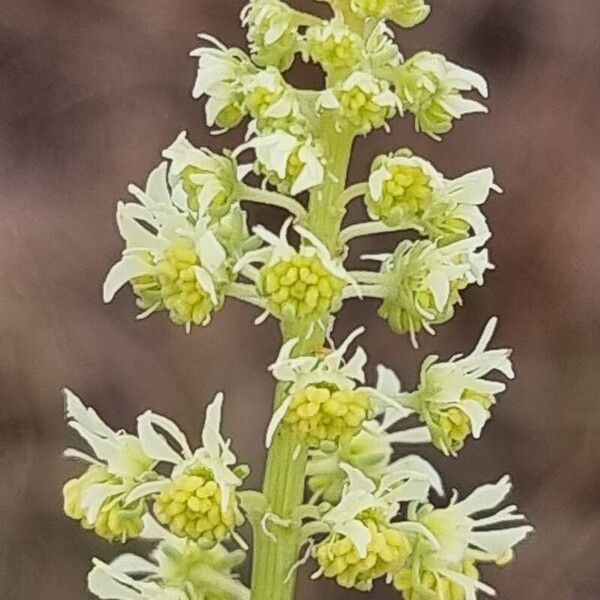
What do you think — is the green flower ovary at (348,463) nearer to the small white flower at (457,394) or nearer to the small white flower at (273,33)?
the small white flower at (457,394)

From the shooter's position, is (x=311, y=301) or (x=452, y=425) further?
(x=452, y=425)

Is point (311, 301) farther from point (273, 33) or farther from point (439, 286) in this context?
point (273, 33)

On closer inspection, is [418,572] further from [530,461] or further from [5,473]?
[530,461]

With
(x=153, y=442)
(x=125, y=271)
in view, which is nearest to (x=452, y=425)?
(x=153, y=442)

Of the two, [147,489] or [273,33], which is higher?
[273,33]

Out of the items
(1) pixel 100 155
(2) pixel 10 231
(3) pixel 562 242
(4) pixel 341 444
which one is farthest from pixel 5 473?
(4) pixel 341 444

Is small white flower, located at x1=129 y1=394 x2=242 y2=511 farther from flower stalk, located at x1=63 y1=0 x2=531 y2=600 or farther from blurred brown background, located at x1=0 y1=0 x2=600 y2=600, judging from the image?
blurred brown background, located at x1=0 y1=0 x2=600 y2=600

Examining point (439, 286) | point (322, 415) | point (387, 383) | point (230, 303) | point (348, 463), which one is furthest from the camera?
point (230, 303)
